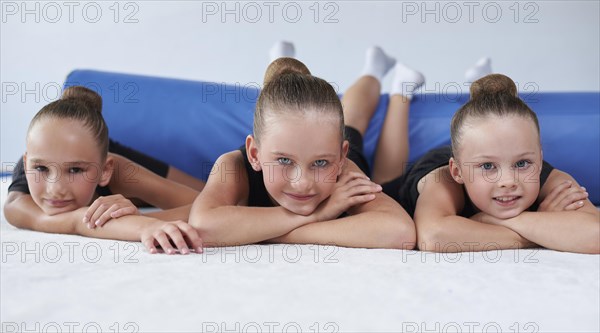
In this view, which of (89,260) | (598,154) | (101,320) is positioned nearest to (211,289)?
(101,320)

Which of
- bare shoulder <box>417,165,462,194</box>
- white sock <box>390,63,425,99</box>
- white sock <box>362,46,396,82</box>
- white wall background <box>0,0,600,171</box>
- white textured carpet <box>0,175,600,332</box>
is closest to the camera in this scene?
white textured carpet <box>0,175,600,332</box>

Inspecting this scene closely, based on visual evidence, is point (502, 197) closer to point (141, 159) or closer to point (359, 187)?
point (359, 187)

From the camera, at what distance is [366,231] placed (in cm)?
108

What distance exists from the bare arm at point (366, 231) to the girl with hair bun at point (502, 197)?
34 millimetres

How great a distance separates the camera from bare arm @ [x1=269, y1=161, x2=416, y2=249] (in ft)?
3.56

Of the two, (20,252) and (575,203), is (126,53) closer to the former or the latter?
(20,252)

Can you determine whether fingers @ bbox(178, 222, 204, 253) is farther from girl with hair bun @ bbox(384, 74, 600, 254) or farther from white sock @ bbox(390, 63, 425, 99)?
white sock @ bbox(390, 63, 425, 99)

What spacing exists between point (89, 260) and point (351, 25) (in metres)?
1.93

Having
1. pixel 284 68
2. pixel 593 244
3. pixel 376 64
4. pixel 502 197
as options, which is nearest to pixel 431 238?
pixel 502 197

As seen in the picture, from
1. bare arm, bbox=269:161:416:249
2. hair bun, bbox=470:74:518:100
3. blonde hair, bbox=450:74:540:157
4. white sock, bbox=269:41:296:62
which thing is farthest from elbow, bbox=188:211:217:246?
white sock, bbox=269:41:296:62

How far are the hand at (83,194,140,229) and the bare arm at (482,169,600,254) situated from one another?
653 millimetres

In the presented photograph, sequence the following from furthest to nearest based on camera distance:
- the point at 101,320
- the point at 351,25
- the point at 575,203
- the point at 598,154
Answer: the point at 351,25
the point at 598,154
the point at 575,203
the point at 101,320

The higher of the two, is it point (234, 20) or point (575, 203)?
point (234, 20)

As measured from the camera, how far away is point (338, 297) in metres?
0.80
